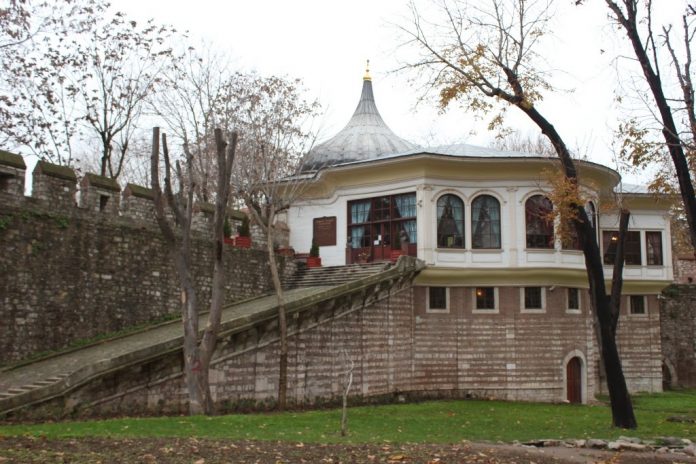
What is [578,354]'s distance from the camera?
25359 mm

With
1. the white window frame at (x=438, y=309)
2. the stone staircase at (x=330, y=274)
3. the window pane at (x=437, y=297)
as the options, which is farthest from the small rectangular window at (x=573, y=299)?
the stone staircase at (x=330, y=274)

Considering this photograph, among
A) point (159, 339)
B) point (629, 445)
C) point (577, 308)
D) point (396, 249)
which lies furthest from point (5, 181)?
point (577, 308)

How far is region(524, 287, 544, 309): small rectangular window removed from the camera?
25.1m

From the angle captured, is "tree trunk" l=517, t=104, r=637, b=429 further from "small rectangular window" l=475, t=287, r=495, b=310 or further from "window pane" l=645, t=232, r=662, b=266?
"window pane" l=645, t=232, r=662, b=266

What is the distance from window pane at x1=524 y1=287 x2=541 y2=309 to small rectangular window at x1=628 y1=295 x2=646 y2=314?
7.76 meters

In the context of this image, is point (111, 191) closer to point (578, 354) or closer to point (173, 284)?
point (173, 284)

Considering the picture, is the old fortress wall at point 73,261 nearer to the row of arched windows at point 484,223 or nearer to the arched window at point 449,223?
the arched window at point 449,223

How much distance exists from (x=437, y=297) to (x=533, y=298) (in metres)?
3.42

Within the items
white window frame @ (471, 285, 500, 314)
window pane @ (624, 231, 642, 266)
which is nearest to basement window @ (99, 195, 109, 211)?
white window frame @ (471, 285, 500, 314)

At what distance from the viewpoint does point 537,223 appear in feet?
82.1

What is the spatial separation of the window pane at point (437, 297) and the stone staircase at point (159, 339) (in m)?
1.15

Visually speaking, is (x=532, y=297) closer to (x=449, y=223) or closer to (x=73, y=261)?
(x=449, y=223)

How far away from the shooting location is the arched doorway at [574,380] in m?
25.4

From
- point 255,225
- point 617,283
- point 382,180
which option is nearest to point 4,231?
point 255,225
